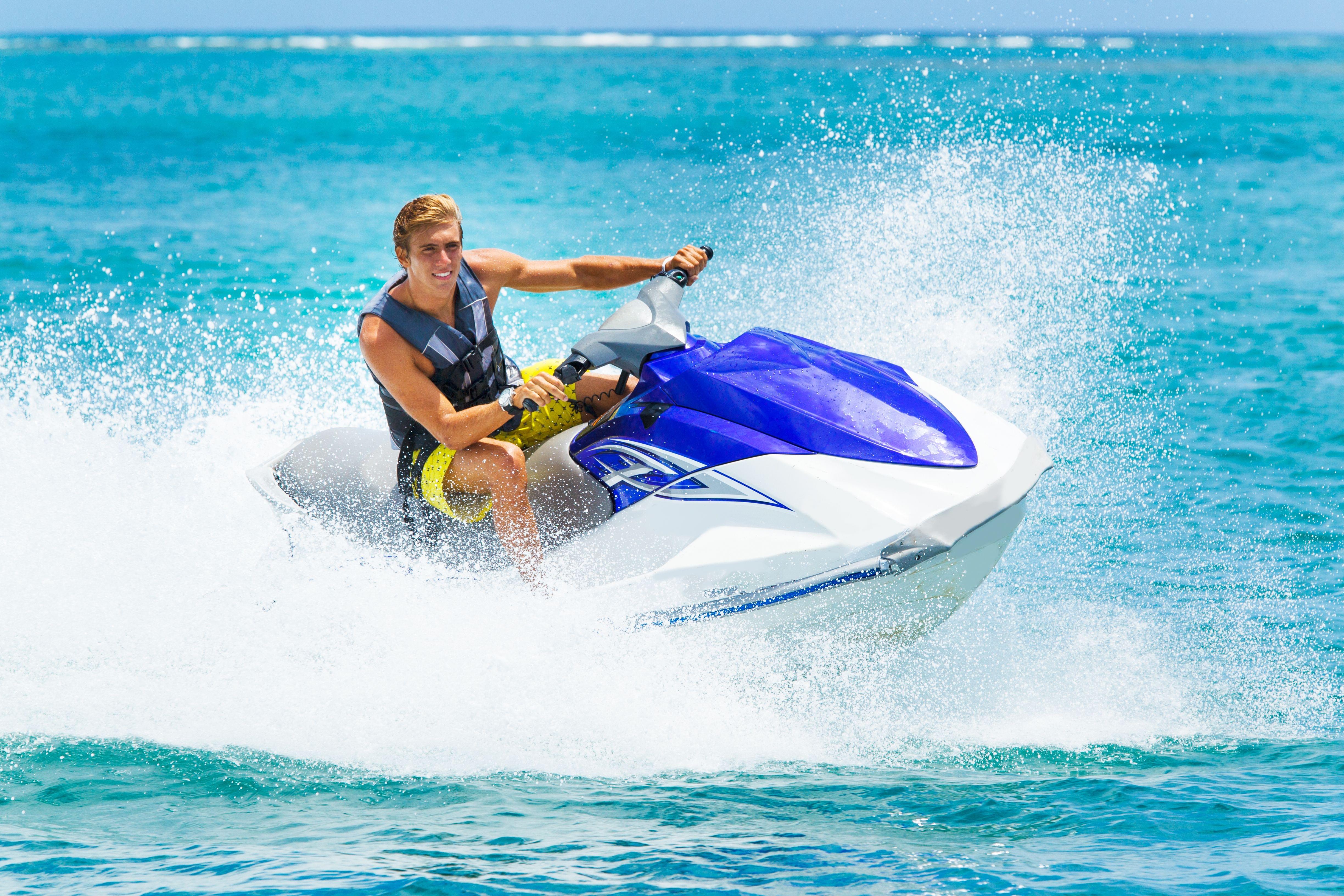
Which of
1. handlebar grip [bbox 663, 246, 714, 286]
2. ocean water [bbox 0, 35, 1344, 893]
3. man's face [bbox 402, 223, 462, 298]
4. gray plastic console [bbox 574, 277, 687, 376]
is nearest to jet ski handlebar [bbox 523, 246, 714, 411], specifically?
gray plastic console [bbox 574, 277, 687, 376]

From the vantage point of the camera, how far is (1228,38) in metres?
157

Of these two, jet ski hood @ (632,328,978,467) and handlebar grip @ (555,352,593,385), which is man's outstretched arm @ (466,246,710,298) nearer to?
jet ski hood @ (632,328,978,467)

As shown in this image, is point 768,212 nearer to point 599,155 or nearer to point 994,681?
point 994,681

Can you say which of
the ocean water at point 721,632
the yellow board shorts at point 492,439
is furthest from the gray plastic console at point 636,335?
the ocean water at point 721,632

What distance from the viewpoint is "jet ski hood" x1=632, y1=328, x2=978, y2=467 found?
3268 millimetres

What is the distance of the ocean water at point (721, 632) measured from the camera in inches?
122

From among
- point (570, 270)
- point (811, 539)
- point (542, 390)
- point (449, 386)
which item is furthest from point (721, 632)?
point (570, 270)

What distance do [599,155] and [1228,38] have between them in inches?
6315

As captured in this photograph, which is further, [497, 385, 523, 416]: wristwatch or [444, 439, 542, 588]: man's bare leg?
[444, 439, 542, 588]: man's bare leg

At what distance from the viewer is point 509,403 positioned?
10.7 ft

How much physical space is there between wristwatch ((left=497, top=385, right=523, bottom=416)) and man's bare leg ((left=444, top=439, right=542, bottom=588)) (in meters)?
0.19

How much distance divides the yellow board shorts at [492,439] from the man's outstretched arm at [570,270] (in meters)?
0.27

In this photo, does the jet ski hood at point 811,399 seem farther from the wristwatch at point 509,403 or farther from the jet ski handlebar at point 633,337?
the wristwatch at point 509,403

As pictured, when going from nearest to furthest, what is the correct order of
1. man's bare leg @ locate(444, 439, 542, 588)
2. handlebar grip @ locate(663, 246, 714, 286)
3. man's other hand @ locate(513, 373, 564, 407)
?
man's other hand @ locate(513, 373, 564, 407)
man's bare leg @ locate(444, 439, 542, 588)
handlebar grip @ locate(663, 246, 714, 286)
